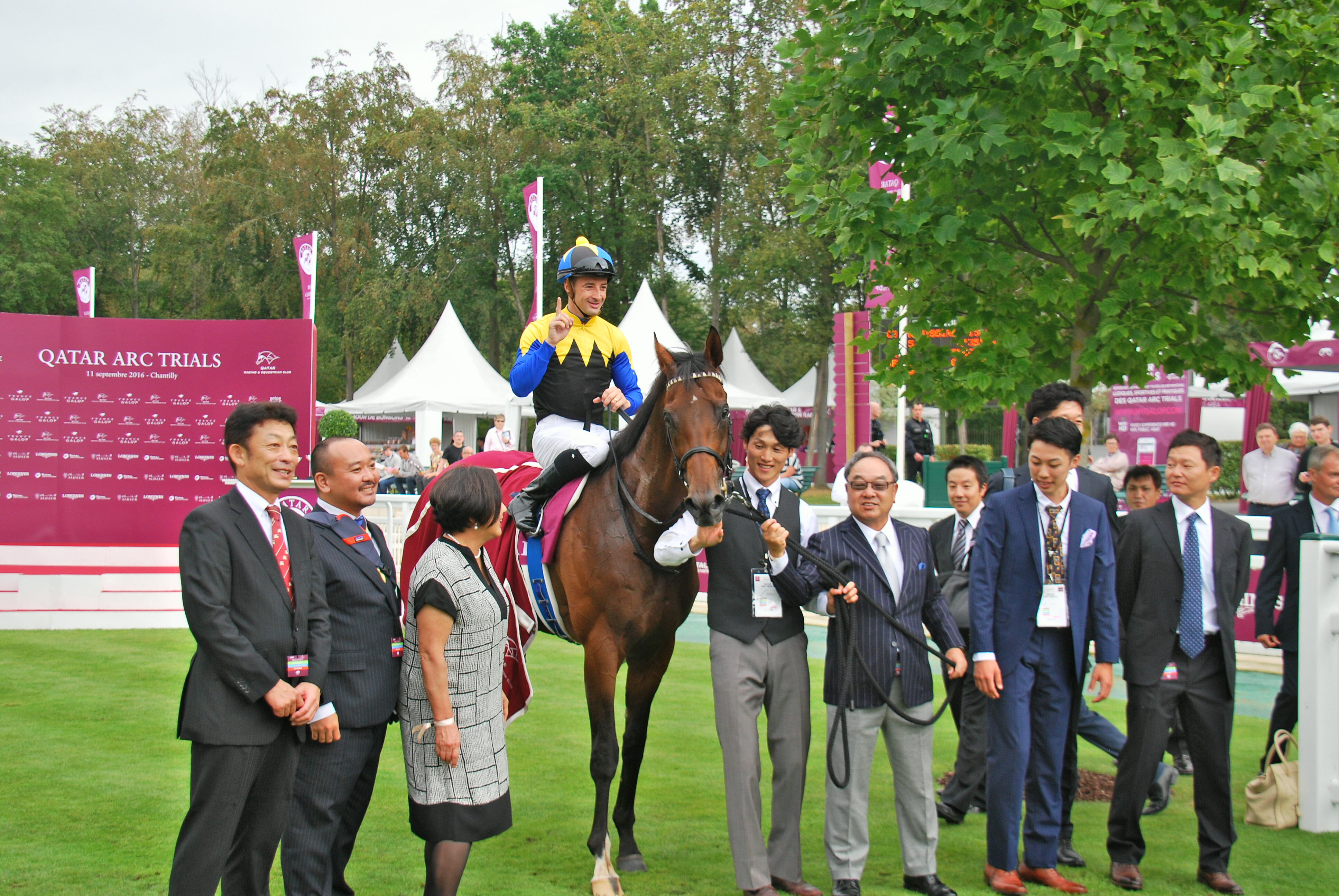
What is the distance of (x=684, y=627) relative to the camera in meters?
11.4

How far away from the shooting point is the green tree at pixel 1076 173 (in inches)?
188

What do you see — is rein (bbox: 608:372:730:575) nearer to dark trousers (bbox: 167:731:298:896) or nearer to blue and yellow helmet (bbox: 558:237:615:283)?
blue and yellow helmet (bbox: 558:237:615:283)

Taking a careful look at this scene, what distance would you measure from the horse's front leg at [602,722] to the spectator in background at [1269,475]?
8.82 meters

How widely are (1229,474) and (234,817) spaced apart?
939 inches

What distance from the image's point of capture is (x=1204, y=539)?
4551 millimetres

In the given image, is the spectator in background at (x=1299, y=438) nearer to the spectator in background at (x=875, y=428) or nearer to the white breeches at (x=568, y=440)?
the spectator in background at (x=875, y=428)

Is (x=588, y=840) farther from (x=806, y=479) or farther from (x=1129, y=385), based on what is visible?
(x=806, y=479)

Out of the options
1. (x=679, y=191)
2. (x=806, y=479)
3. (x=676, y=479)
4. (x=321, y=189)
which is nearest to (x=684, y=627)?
(x=676, y=479)

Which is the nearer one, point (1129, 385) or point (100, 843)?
point (100, 843)

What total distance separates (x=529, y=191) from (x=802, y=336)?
15.0 m

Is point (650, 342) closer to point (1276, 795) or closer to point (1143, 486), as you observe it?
point (1143, 486)

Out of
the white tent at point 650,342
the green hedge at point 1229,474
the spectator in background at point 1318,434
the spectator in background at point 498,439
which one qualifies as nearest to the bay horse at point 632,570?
the spectator in background at point 1318,434

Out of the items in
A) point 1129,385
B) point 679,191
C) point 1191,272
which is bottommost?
point 1129,385

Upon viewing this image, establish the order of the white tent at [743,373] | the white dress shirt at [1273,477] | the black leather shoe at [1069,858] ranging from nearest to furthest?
the black leather shoe at [1069,858] → the white dress shirt at [1273,477] → the white tent at [743,373]
